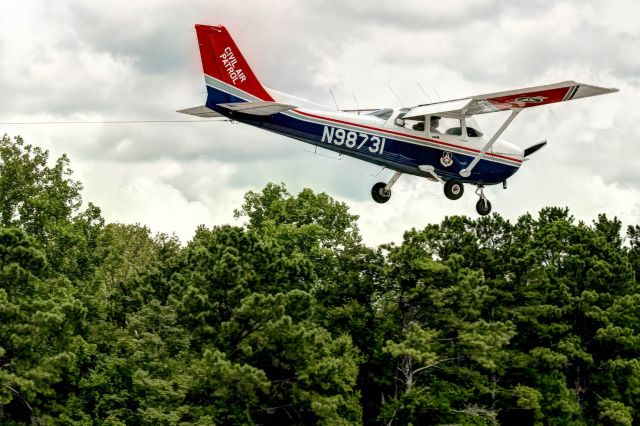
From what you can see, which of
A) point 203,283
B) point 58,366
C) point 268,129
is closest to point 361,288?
point 203,283

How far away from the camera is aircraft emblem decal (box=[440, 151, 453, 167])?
36875 millimetres

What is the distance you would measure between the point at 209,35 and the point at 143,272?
27.1 m

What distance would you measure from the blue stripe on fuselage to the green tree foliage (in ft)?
41.0

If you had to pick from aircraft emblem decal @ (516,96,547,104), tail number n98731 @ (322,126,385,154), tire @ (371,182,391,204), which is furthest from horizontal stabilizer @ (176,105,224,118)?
aircraft emblem decal @ (516,96,547,104)

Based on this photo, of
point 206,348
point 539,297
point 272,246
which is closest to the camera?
point 206,348

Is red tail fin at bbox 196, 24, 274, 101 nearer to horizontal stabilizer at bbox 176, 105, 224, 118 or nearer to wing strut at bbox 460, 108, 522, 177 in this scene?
horizontal stabilizer at bbox 176, 105, 224, 118

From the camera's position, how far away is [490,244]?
2625 inches

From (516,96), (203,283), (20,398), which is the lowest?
(20,398)

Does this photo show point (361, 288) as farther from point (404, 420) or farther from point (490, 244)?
point (490, 244)

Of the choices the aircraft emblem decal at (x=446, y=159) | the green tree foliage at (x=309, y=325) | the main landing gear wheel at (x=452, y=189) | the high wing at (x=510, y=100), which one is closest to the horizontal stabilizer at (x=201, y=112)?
the high wing at (x=510, y=100)

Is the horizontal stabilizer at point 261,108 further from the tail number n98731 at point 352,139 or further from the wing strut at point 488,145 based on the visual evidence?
the wing strut at point 488,145

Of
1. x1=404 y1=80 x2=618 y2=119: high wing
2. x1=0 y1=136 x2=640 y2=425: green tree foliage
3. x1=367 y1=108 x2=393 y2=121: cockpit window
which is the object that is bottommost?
x1=0 y1=136 x2=640 y2=425: green tree foliage

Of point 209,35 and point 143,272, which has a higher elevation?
point 209,35

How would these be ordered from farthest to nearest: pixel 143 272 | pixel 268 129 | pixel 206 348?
pixel 143 272 → pixel 206 348 → pixel 268 129
